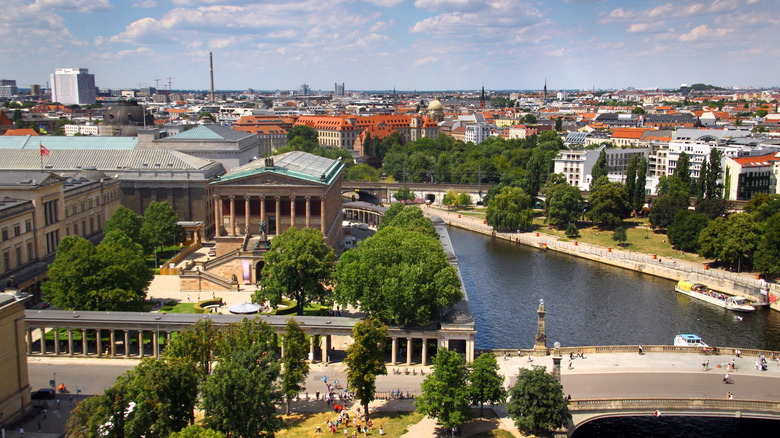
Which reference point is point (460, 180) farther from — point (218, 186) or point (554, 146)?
point (218, 186)

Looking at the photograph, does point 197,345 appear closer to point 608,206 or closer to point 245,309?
point 245,309

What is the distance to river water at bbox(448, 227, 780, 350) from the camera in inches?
2842

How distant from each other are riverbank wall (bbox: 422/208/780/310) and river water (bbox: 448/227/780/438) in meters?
1.65

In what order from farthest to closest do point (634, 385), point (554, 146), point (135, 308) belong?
1. point (554, 146)
2. point (135, 308)
3. point (634, 385)

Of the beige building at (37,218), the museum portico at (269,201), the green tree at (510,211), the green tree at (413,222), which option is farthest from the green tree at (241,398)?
the green tree at (510,211)

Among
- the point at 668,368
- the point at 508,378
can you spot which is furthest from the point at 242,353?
the point at 668,368

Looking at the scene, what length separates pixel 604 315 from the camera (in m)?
79.9

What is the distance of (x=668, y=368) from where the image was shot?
5612 centimetres

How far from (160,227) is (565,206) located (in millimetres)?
65914

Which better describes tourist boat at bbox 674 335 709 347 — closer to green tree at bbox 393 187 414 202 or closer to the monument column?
the monument column

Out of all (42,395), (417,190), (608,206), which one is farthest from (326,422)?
(417,190)

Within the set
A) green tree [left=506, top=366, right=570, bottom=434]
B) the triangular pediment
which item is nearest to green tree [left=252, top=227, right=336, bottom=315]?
the triangular pediment

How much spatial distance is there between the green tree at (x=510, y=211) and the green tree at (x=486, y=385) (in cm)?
7607

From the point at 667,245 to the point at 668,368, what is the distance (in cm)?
5547
